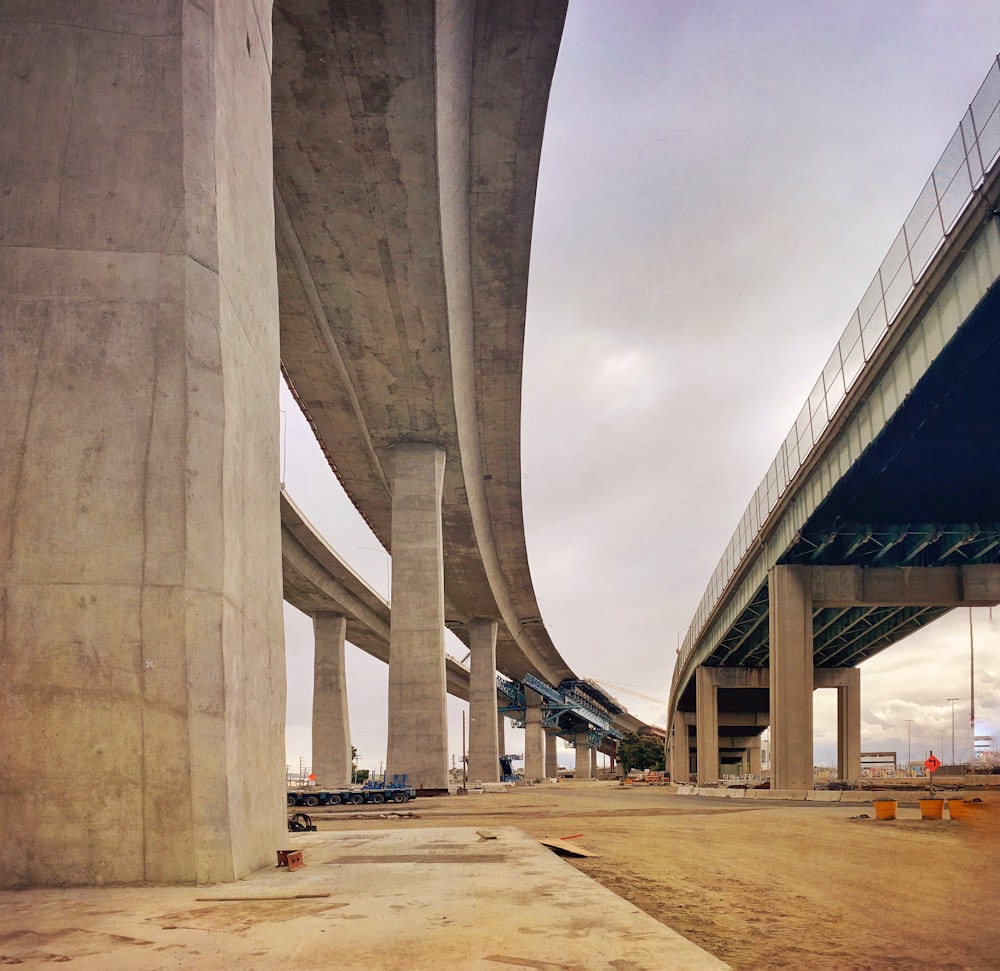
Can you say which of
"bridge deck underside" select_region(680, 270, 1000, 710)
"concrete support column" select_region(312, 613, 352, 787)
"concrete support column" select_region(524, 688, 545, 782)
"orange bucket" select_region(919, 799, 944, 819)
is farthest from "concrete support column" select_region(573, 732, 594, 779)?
"orange bucket" select_region(919, 799, 944, 819)

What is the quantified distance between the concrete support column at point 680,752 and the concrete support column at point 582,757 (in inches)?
1462

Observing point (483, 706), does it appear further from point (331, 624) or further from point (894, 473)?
point (894, 473)

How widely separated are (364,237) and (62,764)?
70.6 feet

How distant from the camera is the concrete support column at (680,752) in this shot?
9469 cm

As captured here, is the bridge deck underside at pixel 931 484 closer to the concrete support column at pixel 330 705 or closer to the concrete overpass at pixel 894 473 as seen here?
the concrete overpass at pixel 894 473

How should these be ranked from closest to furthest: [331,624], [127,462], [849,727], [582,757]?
[127,462] < [331,624] < [849,727] < [582,757]

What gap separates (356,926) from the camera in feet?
21.2

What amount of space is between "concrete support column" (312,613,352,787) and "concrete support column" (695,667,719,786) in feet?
84.5

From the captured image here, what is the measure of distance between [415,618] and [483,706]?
31.9 metres

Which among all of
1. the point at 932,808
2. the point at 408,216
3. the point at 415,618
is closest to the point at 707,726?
the point at 415,618

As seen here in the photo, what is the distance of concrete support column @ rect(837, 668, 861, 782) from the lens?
74000 millimetres

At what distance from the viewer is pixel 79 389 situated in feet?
28.7

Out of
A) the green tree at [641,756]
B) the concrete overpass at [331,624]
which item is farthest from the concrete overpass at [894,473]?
the green tree at [641,756]

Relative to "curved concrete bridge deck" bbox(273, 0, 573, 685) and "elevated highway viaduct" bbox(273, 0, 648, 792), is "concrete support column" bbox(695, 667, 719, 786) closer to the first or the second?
"elevated highway viaduct" bbox(273, 0, 648, 792)
